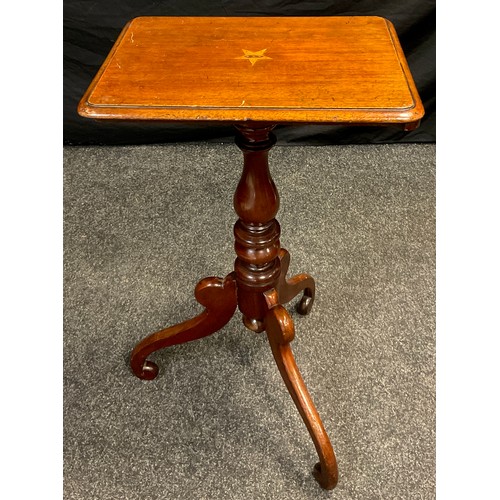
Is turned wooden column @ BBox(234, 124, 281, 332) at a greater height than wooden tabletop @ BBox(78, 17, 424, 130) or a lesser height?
lesser

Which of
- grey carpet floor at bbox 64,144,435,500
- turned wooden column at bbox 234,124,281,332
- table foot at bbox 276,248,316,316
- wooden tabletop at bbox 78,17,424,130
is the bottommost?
grey carpet floor at bbox 64,144,435,500

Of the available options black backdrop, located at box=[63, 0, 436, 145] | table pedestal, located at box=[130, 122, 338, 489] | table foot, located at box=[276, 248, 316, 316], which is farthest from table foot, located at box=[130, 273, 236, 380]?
black backdrop, located at box=[63, 0, 436, 145]

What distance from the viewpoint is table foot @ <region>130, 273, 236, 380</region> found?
1069 mm

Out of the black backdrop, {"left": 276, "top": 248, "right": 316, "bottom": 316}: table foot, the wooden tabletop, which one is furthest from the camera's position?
the black backdrop

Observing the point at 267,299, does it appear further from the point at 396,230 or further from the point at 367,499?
the point at 396,230

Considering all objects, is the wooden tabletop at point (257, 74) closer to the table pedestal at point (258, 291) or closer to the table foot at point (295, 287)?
the table pedestal at point (258, 291)

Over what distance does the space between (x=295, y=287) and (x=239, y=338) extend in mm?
188

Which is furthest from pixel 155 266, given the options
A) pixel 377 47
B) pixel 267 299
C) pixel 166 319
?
pixel 377 47

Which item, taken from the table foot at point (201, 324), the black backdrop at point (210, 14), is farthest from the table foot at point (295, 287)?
the black backdrop at point (210, 14)

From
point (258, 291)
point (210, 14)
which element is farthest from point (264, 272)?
point (210, 14)

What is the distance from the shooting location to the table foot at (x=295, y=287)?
3.74 feet

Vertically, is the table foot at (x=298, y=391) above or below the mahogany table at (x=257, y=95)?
below

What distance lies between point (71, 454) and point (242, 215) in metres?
0.57

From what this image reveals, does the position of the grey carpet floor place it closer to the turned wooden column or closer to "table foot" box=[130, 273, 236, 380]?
"table foot" box=[130, 273, 236, 380]
